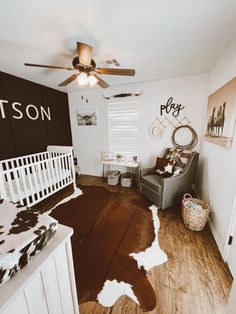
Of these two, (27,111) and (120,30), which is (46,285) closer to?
(120,30)

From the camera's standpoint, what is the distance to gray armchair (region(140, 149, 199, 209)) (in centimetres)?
227

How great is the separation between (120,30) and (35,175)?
225 cm

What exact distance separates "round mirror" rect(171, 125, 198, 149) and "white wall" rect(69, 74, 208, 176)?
10cm

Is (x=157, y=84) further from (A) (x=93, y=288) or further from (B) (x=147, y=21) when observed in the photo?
(A) (x=93, y=288)

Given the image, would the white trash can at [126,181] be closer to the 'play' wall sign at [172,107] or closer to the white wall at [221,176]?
the white wall at [221,176]

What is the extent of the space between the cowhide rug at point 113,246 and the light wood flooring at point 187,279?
2.5 inches

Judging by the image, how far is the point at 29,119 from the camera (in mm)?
2889

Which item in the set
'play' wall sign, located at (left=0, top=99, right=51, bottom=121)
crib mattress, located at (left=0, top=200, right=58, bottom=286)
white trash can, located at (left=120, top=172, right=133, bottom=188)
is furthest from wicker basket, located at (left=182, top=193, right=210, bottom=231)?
'play' wall sign, located at (left=0, top=99, right=51, bottom=121)

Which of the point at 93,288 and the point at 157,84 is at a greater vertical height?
the point at 157,84

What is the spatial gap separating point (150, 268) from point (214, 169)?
150 centimetres

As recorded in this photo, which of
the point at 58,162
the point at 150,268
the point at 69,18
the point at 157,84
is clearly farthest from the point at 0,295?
the point at 157,84

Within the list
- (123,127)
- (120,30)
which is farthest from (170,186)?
(120,30)

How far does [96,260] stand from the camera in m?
1.52

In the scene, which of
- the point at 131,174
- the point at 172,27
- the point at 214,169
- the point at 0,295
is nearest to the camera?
the point at 0,295
